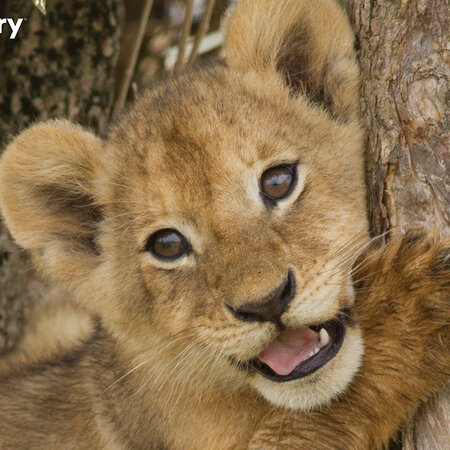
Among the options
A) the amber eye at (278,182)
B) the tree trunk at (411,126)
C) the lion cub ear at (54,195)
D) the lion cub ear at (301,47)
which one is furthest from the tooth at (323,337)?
the lion cub ear at (54,195)

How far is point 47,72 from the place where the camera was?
4879 mm

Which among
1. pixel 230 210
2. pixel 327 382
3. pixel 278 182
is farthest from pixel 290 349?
pixel 278 182

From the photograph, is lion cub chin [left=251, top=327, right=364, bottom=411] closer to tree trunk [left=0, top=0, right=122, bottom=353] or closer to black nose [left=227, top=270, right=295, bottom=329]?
black nose [left=227, top=270, right=295, bottom=329]

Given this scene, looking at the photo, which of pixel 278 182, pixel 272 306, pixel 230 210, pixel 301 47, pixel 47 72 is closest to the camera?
pixel 272 306

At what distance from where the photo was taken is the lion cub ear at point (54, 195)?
10.9 feet

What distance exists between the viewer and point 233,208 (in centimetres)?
295

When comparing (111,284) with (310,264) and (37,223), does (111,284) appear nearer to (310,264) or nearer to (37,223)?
(37,223)

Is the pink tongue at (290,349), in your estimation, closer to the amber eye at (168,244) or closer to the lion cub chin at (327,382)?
the lion cub chin at (327,382)

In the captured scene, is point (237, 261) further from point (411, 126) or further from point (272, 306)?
point (411, 126)

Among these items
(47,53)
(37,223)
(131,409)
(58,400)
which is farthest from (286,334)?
(47,53)

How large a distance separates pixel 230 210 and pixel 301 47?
3.44ft

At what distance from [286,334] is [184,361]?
2.28 feet

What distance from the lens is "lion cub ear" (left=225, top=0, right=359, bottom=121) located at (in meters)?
3.28

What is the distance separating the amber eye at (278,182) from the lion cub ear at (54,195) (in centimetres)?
96
